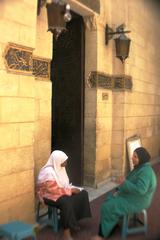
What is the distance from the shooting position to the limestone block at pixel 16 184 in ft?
13.3

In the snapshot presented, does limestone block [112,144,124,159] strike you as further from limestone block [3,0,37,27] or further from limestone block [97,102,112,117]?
limestone block [3,0,37,27]

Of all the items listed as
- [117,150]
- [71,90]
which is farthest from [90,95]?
[117,150]

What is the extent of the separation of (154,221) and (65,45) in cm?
348

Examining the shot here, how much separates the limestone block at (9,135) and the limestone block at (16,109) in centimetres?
7

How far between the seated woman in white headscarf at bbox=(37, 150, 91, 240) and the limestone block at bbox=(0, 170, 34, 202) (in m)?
0.20

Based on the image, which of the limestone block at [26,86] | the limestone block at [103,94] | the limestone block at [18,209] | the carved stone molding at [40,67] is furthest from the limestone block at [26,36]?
the limestone block at [103,94]

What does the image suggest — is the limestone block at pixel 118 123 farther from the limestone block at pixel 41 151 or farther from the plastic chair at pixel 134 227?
the plastic chair at pixel 134 227

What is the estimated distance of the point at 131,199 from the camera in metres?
4.43

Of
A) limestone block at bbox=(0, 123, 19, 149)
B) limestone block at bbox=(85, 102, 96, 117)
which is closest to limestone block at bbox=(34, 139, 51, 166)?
limestone block at bbox=(0, 123, 19, 149)

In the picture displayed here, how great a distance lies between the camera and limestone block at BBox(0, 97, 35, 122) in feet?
13.2

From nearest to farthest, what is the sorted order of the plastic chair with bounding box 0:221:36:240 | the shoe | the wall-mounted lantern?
the plastic chair with bounding box 0:221:36:240
the shoe
the wall-mounted lantern

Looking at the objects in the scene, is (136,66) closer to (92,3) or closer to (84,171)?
(92,3)

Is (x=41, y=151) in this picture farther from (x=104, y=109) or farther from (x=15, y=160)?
(x=104, y=109)

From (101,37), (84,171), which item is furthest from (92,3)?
(84,171)
